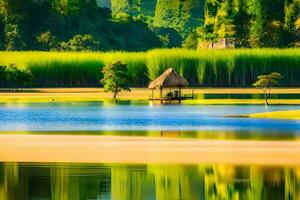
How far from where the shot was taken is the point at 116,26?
4075 inches

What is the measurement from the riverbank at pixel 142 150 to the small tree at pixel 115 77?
2977 cm

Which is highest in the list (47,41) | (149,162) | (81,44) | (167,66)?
(47,41)

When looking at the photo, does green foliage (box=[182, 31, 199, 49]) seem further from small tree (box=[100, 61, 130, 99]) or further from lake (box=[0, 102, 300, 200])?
lake (box=[0, 102, 300, 200])

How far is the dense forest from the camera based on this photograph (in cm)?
9144

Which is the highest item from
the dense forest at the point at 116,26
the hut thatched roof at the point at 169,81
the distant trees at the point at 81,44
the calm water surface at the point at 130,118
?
the dense forest at the point at 116,26

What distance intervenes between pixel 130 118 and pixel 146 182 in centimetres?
2060

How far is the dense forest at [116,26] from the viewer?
300 ft

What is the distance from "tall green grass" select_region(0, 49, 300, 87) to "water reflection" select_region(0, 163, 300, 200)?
5064 cm

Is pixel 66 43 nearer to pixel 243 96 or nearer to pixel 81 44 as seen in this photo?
pixel 81 44

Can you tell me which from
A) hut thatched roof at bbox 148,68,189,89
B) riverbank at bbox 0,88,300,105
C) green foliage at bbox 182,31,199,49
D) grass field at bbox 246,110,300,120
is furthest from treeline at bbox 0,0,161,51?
grass field at bbox 246,110,300,120

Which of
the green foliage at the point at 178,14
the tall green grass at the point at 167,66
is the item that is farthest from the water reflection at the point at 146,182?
the green foliage at the point at 178,14

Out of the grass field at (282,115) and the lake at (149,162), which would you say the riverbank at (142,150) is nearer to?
the lake at (149,162)

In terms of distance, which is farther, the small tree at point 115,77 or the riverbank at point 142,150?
the small tree at point 115,77

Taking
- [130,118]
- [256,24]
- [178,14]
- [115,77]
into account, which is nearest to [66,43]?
[256,24]
